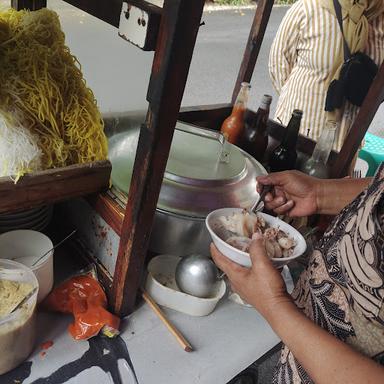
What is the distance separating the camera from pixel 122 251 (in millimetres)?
937

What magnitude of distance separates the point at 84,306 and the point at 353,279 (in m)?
0.64

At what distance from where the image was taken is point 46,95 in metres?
0.95

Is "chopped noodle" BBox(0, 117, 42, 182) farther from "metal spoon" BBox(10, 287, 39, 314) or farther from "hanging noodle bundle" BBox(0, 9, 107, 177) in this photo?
"metal spoon" BBox(10, 287, 39, 314)

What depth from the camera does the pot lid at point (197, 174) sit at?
1041mm

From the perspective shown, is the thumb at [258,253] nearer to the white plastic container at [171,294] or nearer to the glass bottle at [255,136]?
the white plastic container at [171,294]

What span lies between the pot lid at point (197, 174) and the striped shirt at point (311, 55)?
43.7 inches

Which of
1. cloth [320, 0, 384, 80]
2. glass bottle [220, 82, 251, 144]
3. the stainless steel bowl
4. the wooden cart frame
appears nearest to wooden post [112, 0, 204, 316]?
the wooden cart frame

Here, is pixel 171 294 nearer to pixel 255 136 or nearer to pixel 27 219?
pixel 27 219

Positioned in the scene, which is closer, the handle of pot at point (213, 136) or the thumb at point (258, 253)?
the thumb at point (258, 253)

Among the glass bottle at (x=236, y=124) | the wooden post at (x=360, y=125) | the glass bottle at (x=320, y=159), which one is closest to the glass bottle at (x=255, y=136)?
the glass bottle at (x=236, y=124)

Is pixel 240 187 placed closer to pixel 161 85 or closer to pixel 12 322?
pixel 161 85

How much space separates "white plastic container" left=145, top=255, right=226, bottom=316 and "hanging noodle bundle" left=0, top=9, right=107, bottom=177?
0.36 m

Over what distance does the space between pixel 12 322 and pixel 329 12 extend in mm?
2071


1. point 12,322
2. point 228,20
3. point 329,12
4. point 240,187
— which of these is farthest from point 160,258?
point 228,20
